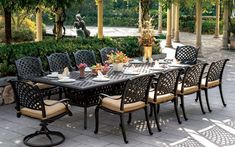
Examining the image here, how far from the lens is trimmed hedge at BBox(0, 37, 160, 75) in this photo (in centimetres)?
781

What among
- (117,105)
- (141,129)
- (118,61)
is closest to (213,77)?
(118,61)

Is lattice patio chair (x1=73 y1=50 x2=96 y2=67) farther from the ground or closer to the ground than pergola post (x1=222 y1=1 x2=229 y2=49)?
closer to the ground

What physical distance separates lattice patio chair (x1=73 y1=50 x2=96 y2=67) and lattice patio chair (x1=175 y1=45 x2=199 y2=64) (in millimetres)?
2117

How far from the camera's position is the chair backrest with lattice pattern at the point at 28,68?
22.4 feet

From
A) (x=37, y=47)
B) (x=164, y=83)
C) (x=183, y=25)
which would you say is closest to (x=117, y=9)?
(x=183, y=25)

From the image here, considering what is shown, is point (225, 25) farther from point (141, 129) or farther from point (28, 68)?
point (141, 129)

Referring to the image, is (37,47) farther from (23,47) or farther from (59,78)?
(59,78)

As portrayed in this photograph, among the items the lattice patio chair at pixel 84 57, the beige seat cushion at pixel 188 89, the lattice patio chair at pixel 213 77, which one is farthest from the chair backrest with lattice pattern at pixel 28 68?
the lattice patio chair at pixel 213 77

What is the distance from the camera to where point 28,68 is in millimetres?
7027

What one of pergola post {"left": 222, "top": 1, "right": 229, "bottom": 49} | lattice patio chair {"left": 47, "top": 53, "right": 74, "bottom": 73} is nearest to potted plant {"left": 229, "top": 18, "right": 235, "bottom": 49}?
pergola post {"left": 222, "top": 1, "right": 229, "bottom": 49}

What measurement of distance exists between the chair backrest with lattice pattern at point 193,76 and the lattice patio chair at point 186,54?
208 cm

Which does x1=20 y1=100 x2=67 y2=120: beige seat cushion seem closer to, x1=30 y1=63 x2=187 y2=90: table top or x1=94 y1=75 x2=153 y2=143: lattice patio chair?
x1=30 y1=63 x2=187 y2=90: table top

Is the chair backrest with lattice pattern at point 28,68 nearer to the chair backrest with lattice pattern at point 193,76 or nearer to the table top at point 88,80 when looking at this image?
the table top at point 88,80

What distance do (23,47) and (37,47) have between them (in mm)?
307
